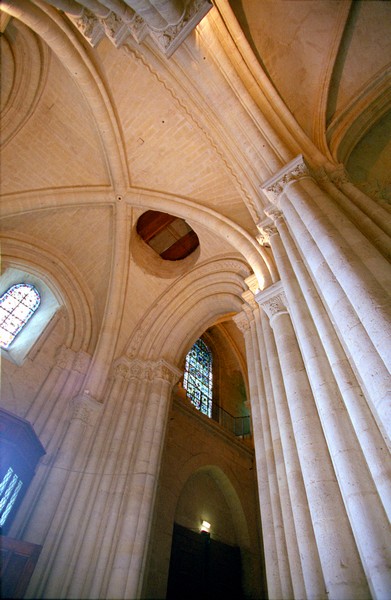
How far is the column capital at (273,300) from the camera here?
464 cm

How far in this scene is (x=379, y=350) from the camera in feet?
7.68

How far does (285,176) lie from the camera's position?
4.60m

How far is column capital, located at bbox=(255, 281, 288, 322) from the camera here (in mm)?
4637

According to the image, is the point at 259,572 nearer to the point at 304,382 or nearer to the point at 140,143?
the point at 304,382

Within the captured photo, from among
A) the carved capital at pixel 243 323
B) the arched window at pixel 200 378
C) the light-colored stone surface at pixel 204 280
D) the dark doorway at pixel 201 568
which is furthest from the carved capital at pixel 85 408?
the arched window at pixel 200 378

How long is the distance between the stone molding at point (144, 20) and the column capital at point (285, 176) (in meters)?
2.58

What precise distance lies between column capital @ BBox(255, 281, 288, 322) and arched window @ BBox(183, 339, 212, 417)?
6.38 meters

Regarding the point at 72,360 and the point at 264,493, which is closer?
the point at 264,493

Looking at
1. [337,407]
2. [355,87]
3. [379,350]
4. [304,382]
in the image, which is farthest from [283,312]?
[355,87]

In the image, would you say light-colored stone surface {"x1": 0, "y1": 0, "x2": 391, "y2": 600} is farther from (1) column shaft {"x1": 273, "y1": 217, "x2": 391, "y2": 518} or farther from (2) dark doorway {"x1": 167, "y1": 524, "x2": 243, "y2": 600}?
(2) dark doorway {"x1": 167, "y1": 524, "x2": 243, "y2": 600}

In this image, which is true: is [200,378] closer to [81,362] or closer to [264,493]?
[81,362]

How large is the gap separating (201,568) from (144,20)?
10652 millimetres

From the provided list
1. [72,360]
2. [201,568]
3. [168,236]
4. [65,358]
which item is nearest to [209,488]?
[201,568]

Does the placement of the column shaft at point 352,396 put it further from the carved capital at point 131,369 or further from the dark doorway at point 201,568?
the dark doorway at point 201,568
